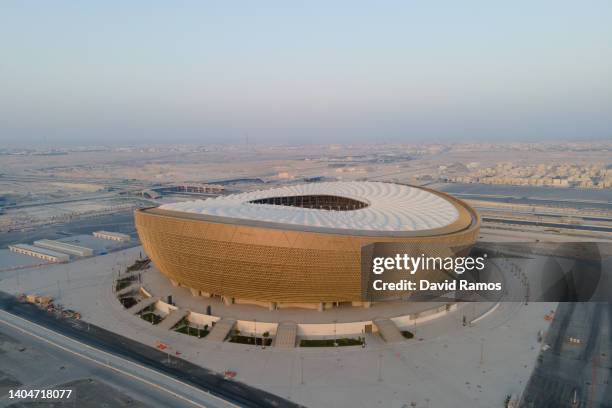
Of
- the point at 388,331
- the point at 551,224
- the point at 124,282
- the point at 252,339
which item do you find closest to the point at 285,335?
the point at 252,339

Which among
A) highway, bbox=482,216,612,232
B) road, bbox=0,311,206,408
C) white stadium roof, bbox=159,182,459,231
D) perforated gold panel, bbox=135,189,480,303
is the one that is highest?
white stadium roof, bbox=159,182,459,231

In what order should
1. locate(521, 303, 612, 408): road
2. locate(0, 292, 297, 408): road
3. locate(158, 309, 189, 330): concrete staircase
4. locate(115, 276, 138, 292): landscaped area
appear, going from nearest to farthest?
locate(521, 303, 612, 408): road → locate(0, 292, 297, 408): road → locate(158, 309, 189, 330): concrete staircase → locate(115, 276, 138, 292): landscaped area

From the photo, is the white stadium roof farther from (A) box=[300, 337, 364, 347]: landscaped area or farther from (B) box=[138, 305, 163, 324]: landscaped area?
(B) box=[138, 305, 163, 324]: landscaped area

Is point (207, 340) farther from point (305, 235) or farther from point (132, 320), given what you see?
point (305, 235)

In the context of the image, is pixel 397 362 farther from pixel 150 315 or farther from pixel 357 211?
pixel 150 315

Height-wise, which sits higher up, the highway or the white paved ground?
the highway

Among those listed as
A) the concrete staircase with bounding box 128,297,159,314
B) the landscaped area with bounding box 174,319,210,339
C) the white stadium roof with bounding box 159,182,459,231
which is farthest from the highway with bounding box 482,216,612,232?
the concrete staircase with bounding box 128,297,159,314

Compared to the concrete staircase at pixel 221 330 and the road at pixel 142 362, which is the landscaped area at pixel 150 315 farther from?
the concrete staircase at pixel 221 330

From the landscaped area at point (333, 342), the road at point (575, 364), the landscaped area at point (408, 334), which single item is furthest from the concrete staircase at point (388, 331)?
the road at point (575, 364)
